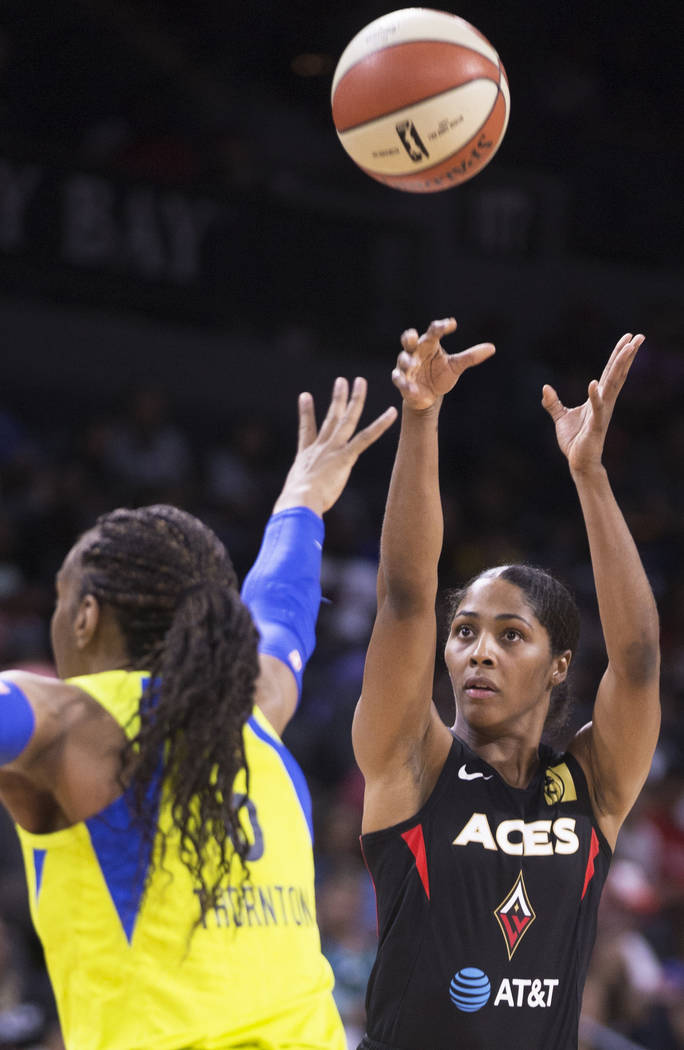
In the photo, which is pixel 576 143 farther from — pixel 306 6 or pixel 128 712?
pixel 128 712

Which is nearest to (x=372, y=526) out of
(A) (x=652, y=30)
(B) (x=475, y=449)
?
(B) (x=475, y=449)

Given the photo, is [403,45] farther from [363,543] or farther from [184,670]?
[363,543]

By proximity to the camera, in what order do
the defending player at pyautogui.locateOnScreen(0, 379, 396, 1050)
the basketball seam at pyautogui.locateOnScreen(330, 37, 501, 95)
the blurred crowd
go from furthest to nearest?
1. the blurred crowd
2. the basketball seam at pyautogui.locateOnScreen(330, 37, 501, 95)
3. the defending player at pyautogui.locateOnScreen(0, 379, 396, 1050)

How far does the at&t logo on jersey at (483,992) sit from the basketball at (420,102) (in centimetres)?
210

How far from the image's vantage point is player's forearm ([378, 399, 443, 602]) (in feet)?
9.95

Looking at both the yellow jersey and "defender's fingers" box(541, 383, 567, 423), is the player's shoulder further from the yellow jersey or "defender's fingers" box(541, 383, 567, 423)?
"defender's fingers" box(541, 383, 567, 423)

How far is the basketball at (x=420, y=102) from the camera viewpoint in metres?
3.79

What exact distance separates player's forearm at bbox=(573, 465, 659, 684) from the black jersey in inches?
16.1

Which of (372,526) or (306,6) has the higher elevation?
(306,6)

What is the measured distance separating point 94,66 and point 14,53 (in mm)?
630

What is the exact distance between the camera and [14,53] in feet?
35.5

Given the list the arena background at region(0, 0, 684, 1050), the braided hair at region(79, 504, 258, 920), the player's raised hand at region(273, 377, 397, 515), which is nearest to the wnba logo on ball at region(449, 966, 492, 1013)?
the braided hair at region(79, 504, 258, 920)

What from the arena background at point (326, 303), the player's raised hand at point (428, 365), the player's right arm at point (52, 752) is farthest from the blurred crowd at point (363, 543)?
the player's right arm at point (52, 752)

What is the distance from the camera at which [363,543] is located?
33.7ft
